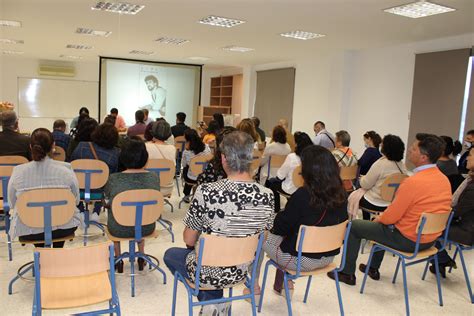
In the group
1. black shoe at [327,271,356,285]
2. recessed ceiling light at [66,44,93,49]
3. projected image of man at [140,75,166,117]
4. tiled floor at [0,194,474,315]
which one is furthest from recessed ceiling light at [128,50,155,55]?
black shoe at [327,271,356,285]

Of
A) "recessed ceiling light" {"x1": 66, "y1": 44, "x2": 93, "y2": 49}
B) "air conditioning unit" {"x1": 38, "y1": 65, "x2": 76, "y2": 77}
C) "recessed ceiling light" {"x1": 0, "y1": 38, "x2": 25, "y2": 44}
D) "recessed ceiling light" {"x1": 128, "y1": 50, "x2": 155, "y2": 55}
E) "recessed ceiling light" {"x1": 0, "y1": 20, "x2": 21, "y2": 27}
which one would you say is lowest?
"air conditioning unit" {"x1": 38, "y1": 65, "x2": 76, "y2": 77}

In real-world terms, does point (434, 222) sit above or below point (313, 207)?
below

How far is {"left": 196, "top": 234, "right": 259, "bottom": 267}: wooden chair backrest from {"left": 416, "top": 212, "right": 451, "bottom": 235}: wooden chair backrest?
133cm

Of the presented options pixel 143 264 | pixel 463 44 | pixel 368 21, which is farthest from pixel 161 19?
pixel 463 44

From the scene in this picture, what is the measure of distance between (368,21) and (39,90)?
11383 mm

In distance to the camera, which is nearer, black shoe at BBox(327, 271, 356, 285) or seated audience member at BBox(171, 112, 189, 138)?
black shoe at BBox(327, 271, 356, 285)

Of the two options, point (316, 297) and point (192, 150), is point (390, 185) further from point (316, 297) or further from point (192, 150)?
point (192, 150)

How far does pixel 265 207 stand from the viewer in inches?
84.7

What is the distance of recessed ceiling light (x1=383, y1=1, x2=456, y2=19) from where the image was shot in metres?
4.61

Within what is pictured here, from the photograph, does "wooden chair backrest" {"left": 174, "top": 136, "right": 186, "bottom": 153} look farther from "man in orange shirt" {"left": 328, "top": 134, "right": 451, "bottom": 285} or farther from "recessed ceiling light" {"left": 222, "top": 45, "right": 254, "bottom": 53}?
"man in orange shirt" {"left": 328, "top": 134, "right": 451, "bottom": 285}

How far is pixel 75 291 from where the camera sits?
205 cm

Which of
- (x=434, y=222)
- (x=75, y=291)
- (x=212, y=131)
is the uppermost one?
(x=212, y=131)

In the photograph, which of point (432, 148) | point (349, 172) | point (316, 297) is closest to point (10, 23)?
point (349, 172)

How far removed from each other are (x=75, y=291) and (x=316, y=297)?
179cm
